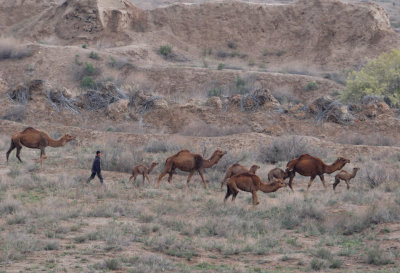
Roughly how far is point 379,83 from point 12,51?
90.8 ft

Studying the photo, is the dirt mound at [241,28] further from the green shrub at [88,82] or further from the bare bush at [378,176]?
the bare bush at [378,176]

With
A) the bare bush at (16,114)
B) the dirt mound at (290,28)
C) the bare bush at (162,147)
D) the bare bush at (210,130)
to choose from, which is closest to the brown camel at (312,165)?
the bare bush at (162,147)

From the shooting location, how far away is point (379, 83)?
3431 centimetres

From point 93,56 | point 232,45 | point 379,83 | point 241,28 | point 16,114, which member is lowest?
point 16,114

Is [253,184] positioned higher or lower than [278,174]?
lower

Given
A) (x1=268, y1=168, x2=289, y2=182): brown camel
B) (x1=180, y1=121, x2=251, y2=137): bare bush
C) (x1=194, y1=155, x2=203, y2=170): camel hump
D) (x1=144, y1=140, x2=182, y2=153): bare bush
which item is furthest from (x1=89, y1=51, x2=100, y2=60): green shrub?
(x1=268, y1=168, x2=289, y2=182): brown camel

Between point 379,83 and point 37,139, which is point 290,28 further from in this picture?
point 37,139

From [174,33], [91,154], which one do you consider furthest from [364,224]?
[174,33]

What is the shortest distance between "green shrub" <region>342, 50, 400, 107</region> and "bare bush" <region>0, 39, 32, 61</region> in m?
24.7

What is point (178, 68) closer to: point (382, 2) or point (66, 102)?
point (66, 102)

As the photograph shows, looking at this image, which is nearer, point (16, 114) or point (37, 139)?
point (37, 139)

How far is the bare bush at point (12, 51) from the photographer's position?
145ft

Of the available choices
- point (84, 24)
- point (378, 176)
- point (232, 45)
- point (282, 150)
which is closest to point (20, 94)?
point (282, 150)

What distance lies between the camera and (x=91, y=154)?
2162 centimetres
